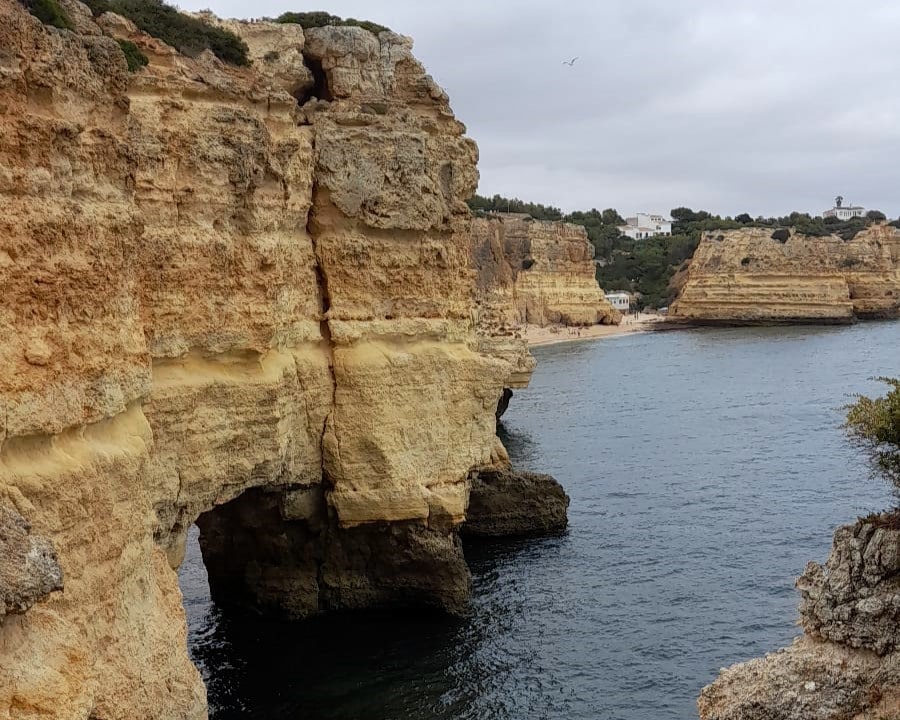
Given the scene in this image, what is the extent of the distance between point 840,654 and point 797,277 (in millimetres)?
100003

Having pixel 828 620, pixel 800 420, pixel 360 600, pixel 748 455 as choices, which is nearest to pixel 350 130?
pixel 360 600

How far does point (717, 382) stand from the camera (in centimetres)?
6650

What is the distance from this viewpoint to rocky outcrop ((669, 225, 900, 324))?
353 feet

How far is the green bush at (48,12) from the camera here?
14320 mm

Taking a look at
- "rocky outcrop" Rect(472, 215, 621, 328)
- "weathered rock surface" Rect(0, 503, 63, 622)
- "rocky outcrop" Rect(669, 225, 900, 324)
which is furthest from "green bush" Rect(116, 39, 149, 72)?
"rocky outcrop" Rect(669, 225, 900, 324)

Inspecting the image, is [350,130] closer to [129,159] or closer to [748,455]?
[129,159]

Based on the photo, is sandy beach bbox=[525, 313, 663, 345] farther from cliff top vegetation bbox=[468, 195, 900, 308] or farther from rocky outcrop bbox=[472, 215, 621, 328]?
cliff top vegetation bbox=[468, 195, 900, 308]

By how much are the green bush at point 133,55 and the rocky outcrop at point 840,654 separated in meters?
13.5

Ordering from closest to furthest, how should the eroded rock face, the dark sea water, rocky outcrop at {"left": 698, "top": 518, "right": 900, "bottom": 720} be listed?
rocky outcrop at {"left": 698, "top": 518, "right": 900, "bottom": 720}, the eroded rock face, the dark sea water

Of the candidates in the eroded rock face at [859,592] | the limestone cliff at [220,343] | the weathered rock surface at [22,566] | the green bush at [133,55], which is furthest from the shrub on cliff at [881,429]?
the green bush at [133,55]

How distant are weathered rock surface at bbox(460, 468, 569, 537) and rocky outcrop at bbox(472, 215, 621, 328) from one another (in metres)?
56.1

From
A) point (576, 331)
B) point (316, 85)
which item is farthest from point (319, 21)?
point (576, 331)

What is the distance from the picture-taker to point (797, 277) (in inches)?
4237

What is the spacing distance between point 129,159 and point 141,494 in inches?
166
